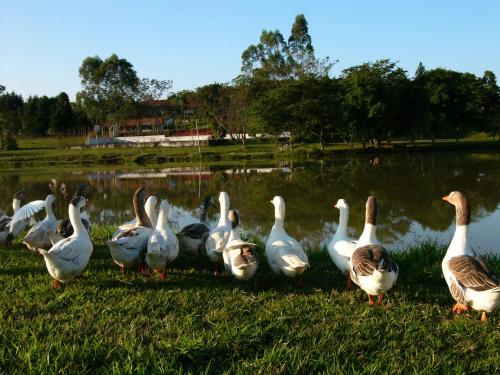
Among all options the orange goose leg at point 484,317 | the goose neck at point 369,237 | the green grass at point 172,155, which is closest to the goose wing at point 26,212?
the goose neck at point 369,237

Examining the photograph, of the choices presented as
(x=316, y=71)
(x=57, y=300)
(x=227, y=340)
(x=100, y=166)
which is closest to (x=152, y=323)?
(x=227, y=340)

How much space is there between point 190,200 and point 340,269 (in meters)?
12.3

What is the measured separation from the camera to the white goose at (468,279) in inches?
177

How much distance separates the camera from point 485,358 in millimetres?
3869

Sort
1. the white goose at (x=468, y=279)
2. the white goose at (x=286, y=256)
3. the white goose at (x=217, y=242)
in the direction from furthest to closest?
the white goose at (x=217, y=242) < the white goose at (x=286, y=256) < the white goose at (x=468, y=279)

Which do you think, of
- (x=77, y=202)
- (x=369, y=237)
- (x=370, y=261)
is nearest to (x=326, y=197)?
(x=369, y=237)

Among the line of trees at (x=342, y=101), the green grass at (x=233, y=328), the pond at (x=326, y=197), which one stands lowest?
the pond at (x=326, y=197)

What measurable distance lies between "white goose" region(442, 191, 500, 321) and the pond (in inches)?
170

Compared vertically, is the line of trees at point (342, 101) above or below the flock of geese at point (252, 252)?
above

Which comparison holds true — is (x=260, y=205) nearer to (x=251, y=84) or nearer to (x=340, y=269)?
(x=340, y=269)

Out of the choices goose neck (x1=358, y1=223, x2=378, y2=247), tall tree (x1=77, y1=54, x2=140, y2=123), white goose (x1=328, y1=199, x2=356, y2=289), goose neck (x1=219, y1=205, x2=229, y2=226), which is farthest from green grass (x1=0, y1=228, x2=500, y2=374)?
tall tree (x1=77, y1=54, x2=140, y2=123)

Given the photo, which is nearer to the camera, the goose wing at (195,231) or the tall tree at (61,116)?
the goose wing at (195,231)

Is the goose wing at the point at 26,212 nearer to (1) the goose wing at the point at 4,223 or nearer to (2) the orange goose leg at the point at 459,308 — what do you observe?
(1) the goose wing at the point at 4,223

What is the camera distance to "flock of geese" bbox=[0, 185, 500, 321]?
4.82 meters
